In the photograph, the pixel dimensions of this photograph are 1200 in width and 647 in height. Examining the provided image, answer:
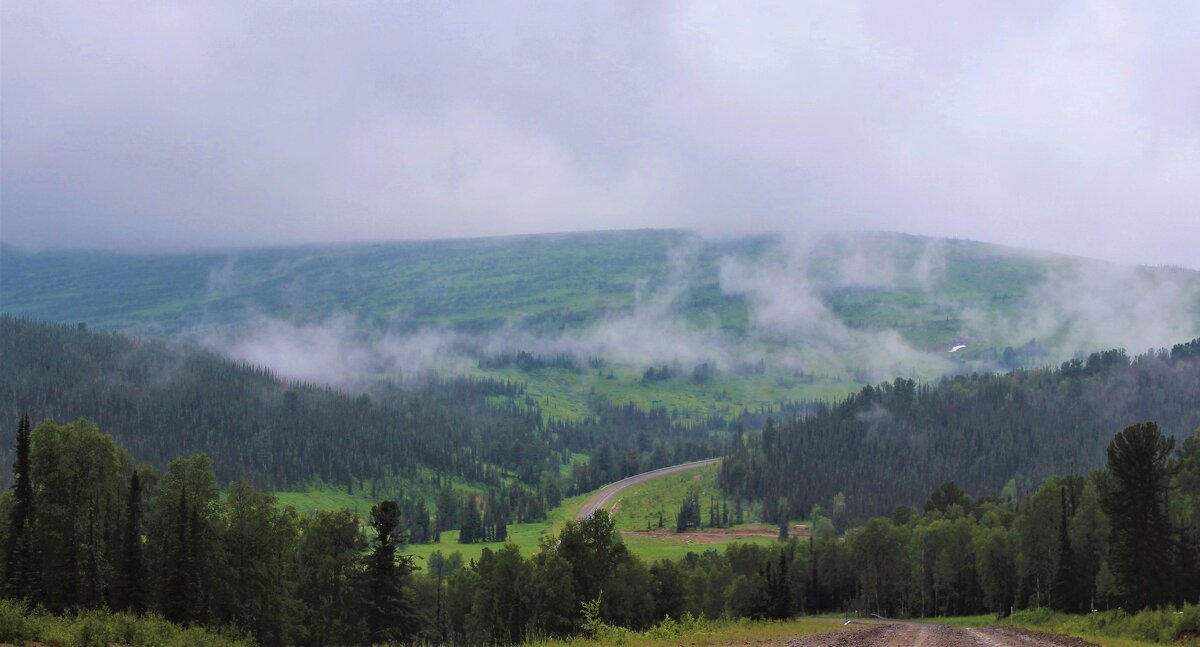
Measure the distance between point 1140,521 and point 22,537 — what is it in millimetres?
84941

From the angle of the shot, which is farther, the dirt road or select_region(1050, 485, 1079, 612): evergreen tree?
select_region(1050, 485, 1079, 612): evergreen tree

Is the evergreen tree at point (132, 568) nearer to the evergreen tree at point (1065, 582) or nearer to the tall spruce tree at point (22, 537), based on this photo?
the tall spruce tree at point (22, 537)

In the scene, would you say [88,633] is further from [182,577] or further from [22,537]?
[182,577]

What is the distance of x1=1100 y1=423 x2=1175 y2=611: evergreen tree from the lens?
7556 cm

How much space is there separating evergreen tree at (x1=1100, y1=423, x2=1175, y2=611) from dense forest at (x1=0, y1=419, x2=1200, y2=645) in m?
0.14

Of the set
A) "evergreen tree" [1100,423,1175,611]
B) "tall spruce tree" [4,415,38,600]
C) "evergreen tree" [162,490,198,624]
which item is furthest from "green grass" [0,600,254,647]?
"evergreen tree" [1100,423,1175,611]

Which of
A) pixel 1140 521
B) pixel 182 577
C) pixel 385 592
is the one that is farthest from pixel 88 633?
pixel 1140 521

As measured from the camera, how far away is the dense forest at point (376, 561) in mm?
65875

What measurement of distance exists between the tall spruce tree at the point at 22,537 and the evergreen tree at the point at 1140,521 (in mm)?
81478

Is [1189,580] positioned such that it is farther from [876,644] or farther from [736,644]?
[736,644]

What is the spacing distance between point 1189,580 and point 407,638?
6730cm

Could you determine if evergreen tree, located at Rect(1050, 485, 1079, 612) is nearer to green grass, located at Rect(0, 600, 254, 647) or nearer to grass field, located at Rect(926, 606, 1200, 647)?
grass field, located at Rect(926, 606, 1200, 647)

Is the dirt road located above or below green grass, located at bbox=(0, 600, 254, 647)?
below

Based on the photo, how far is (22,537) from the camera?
5978 cm
